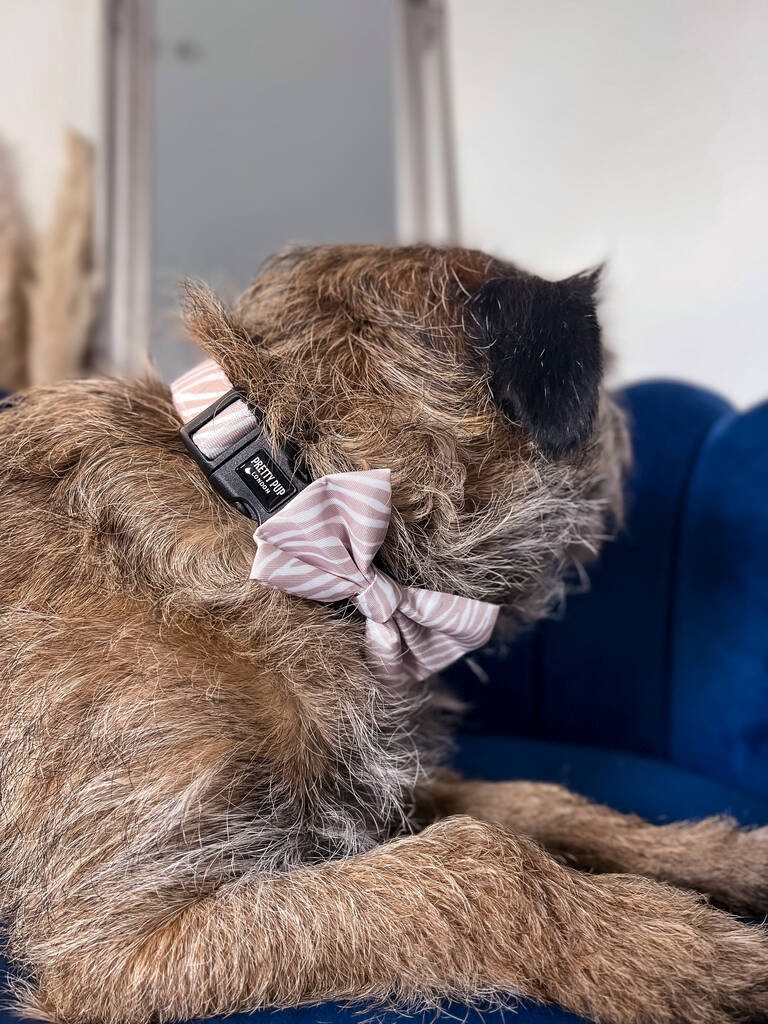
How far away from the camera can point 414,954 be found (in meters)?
0.74

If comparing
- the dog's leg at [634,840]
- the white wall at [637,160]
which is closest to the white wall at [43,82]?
the white wall at [637,160]

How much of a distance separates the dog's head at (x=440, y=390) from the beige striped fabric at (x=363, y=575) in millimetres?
45

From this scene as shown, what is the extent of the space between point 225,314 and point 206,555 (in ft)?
0.84

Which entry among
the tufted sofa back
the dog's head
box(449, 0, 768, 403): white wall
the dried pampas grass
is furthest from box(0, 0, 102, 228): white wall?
the dog's head

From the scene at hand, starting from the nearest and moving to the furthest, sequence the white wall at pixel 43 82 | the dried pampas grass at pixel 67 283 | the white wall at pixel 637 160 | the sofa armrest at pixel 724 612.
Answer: the sofa armrest at pixel 724 612 < the white wall at pixel 637 160 < the dried pampas grass at pixel 67 283 < the white wall at pixel 43 82

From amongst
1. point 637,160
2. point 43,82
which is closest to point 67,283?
point 43,82

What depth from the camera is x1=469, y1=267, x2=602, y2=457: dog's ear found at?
83 cm

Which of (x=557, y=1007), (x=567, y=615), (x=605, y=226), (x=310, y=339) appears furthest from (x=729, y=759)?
(x=605, y=226)

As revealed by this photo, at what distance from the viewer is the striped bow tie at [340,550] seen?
801 millimetres

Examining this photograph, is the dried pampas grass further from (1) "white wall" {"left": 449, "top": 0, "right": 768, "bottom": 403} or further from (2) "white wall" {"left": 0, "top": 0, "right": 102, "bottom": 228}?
(1) "white wall" {"left": 449, "top": 0, "right": 768, "bottom": 403}

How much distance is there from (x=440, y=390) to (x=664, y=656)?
105 centimetres

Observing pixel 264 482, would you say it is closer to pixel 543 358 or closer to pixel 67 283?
pixel 543 358

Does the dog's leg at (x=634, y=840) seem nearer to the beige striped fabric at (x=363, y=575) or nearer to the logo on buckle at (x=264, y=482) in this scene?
the beige striped fabric at (x=363, y=575)

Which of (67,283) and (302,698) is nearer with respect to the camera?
(302,698)
